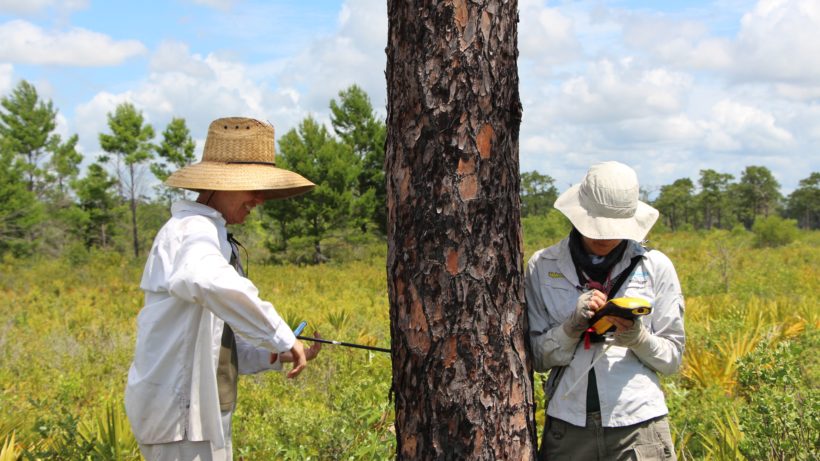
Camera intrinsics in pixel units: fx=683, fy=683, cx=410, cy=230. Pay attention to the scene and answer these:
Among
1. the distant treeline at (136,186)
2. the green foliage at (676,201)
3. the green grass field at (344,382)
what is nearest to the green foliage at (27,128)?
the distant treeline at (136,186)

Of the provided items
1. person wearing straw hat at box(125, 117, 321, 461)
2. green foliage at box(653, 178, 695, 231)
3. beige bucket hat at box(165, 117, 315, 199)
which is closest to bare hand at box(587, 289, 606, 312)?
person wearing straw hat at box(125, 117, 321, 461)

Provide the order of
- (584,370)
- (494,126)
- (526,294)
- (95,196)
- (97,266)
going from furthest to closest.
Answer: (95,196) → (97,266) → (526,294) → (584,370) → (494,126)

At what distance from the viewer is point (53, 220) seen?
33.7 metres

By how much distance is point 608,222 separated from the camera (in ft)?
7.97

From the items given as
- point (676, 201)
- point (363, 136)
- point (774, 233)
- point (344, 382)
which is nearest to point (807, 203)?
point (676, 201)

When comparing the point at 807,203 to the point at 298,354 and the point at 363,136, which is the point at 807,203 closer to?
the point at 363,136

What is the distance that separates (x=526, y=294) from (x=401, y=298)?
1.79 feet

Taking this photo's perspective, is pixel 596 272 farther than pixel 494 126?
Yes

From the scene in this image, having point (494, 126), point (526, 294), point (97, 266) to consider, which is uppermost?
point (494, 126)

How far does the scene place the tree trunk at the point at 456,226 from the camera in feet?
7.26

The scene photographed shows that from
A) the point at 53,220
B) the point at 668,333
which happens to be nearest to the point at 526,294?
the point at 668,333

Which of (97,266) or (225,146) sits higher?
(225,146)

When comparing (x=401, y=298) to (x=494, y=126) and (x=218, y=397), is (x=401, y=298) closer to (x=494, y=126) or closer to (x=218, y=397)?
(x=494, y=126)

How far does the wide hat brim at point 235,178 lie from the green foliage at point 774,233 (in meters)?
29.0
